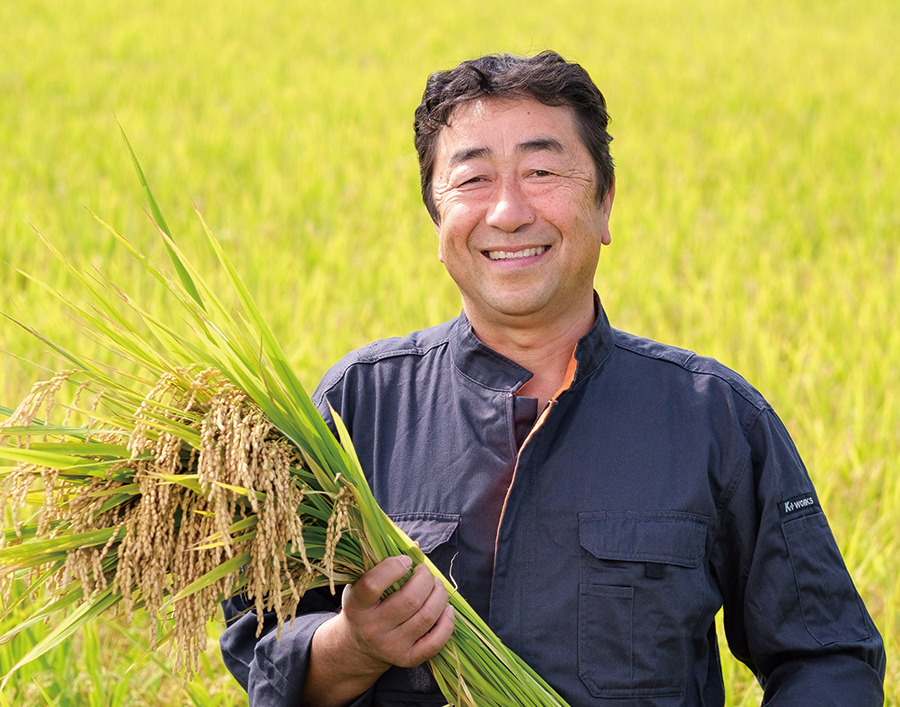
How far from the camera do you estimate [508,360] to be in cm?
162

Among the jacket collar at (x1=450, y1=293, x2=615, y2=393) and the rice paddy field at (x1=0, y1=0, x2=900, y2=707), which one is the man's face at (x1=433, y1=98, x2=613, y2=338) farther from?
the rice paddy field at (x1=0, y1=0, x2=900, y2=707)

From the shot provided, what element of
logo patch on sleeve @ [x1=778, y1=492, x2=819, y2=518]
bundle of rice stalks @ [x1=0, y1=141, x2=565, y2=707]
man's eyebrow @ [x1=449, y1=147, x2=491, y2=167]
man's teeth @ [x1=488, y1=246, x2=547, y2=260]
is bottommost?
logo patch on sleeve @ [x1=778, y1=492, x2=819, y2=518]

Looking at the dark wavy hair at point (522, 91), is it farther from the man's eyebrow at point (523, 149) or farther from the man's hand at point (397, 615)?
Result: the man's hand at point (397, 615)

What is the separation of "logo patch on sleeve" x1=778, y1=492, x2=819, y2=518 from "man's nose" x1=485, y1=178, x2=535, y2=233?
0.58 meters

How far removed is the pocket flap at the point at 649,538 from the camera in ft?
4.91

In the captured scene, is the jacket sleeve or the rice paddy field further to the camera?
the rice paddy field

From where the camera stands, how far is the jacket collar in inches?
62.9

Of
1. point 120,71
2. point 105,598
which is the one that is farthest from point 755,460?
point 120,71

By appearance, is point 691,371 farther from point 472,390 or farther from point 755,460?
point 472,390

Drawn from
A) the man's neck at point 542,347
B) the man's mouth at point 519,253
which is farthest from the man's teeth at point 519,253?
the man's neck at point 542,347

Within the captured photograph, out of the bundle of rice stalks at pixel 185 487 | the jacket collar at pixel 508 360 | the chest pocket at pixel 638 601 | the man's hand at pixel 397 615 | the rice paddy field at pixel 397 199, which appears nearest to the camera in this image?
the bundle of rice stalks at pixel 185 487

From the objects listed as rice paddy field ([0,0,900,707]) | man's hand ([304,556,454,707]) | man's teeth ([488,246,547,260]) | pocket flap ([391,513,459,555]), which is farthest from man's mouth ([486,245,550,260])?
rice paddy field ([0,0,900,707])

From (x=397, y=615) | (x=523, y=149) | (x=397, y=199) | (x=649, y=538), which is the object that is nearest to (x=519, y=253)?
(x=523, y=149)

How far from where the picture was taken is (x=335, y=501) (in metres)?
1.29
